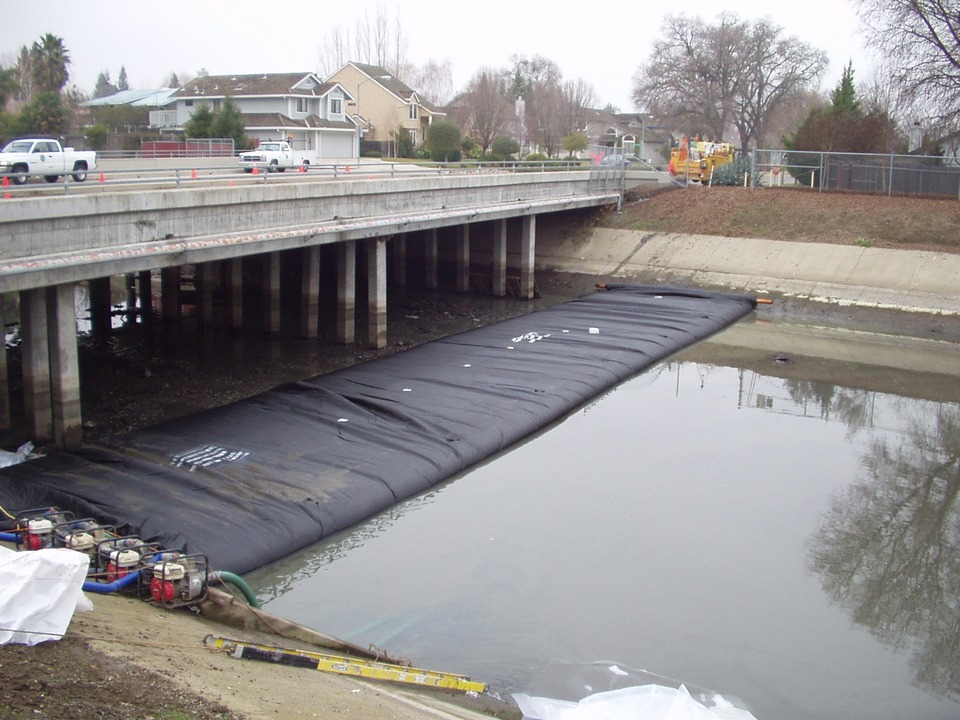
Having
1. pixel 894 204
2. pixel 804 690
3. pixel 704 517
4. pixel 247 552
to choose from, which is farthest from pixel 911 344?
pixel 247 552

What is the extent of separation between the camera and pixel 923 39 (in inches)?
1467

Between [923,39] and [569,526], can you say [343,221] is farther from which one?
[923,39]

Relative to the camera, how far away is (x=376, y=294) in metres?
24.8

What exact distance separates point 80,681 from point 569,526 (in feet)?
27.2

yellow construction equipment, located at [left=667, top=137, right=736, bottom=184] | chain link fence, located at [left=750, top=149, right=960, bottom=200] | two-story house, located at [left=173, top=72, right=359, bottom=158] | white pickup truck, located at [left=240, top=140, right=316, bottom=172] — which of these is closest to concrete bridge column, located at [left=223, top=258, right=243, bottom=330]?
white pickup truck, located at [left=240, top=140, right=316, bottom=172]

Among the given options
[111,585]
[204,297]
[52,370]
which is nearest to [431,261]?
[204,297]

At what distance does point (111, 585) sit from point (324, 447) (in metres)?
6.09

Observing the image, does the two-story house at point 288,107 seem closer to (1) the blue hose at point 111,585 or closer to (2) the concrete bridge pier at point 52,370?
(2) the concrete bridge pier at point 52,370

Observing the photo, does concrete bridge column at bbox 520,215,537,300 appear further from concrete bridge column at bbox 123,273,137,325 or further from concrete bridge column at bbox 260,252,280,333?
concrete bridge column at bbox 123,273,137,325

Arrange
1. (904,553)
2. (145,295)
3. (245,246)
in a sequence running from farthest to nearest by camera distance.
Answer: (145,295) < (245,246) < (904,553)

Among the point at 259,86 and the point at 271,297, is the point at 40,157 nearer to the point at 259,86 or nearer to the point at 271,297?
the point at 271,297

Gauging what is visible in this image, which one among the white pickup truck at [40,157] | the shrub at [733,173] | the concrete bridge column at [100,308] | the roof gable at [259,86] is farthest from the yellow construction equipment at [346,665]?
the roof gable at [259,86]

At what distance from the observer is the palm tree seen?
70125 mm

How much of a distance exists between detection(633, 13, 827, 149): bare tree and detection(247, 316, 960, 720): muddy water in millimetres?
51963
